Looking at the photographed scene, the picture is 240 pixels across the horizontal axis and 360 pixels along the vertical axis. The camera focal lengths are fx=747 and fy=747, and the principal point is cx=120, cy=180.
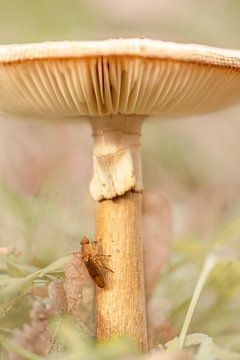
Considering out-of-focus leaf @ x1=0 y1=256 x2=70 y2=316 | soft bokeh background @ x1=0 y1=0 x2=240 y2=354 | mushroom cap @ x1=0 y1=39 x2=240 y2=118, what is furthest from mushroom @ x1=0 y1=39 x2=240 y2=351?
soft bokeh background @ x1=0 y1=0 x2=240 y2=354

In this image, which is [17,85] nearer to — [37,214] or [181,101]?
[181,101]

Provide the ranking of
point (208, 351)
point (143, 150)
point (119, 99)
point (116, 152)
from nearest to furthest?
1. point (208, 351)
2. point (119, 99)
3. point (116, 152)
4. point (143, 150)

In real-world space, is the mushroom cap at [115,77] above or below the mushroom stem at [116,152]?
above

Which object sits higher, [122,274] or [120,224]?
[120,224]

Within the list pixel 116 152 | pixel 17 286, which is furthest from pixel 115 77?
pixel 17 286

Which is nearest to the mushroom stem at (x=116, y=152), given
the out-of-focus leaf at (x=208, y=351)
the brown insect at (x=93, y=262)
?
the brown insect at (x=93, y=262)

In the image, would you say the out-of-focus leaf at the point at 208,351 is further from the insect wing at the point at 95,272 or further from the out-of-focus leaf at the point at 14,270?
the out-of-focus leaf at the point at 14,270

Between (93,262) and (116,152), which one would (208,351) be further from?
(116,152)
